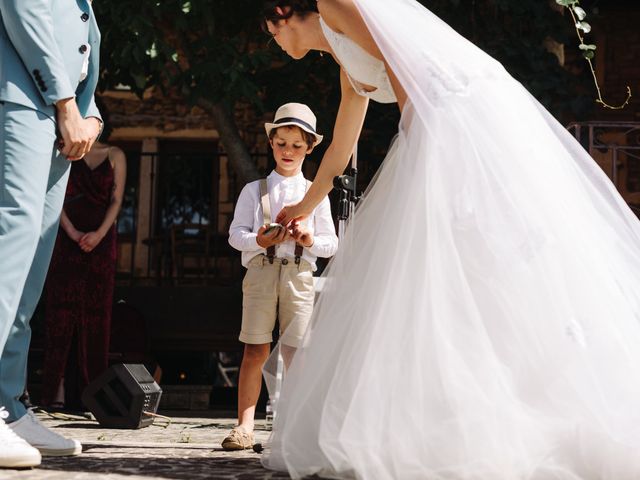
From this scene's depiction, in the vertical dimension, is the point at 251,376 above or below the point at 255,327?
below

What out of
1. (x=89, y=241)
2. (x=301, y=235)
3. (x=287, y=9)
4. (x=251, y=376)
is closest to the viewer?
(x=287, y=9)

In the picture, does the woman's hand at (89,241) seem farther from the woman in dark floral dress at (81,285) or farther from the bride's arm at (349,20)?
the bride's arm at (349,20)

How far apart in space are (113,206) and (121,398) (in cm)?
143

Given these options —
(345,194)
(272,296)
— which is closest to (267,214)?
(272,296)

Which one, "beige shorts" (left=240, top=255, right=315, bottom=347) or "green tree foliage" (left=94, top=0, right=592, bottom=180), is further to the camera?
"green tree foliage" (left=94, top=0, right=592, bottom=180)

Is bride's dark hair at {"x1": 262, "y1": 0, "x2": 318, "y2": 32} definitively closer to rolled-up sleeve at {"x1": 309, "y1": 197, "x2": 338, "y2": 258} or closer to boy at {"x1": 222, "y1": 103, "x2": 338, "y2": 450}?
boy at {"x1": 222, "y1": 103, "x2": 338, "y2": 450}

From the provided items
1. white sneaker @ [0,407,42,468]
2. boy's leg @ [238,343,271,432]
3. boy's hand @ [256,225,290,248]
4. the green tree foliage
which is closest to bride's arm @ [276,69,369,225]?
boy's hand @ [256,225,290,248]

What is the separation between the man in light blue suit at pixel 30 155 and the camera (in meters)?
2.89

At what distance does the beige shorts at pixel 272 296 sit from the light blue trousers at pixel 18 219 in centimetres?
106

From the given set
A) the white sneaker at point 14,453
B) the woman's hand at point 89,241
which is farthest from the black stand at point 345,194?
the woman's hand at point 89,241

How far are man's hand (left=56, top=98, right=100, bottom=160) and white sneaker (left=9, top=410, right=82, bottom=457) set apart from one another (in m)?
0.87

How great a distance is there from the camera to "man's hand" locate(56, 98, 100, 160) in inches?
122

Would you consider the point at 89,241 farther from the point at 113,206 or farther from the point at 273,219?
the point at 273,219

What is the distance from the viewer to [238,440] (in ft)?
12.1
